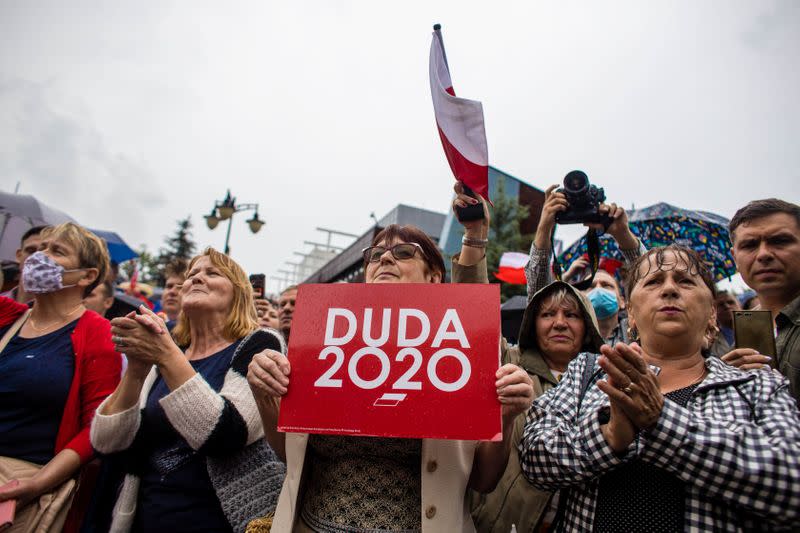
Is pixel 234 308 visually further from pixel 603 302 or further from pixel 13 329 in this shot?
pixel 603 302

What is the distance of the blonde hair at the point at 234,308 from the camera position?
2689mm

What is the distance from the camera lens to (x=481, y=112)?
2.66 meters

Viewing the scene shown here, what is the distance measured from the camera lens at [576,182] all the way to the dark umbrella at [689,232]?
2.07m

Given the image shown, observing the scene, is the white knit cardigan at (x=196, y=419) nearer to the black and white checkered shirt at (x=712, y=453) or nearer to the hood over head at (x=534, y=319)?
the black and white checkered shirt at (x=712, y=453)

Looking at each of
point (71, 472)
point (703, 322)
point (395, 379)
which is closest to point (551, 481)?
point (395, 379)

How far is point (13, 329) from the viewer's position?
2752 mm

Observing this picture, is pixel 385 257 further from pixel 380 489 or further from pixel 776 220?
pixel 776 220

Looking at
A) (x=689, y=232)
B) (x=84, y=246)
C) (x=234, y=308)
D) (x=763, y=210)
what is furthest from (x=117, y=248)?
(x=763, y=210)

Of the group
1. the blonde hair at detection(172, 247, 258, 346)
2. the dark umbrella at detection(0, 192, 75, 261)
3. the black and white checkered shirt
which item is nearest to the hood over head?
the black and white checkered shirt

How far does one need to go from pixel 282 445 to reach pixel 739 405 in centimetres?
171

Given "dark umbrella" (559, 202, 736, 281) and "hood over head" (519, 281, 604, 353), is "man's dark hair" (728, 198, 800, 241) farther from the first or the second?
"dark umbrella" (559, 202, 736, 281)

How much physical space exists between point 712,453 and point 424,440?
0.94 meters

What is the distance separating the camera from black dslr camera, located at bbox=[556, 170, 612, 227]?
2.93 m

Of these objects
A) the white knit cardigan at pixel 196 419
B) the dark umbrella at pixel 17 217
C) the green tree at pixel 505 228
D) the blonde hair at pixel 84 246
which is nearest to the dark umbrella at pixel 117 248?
the dark umbrella at pixel 17 217
